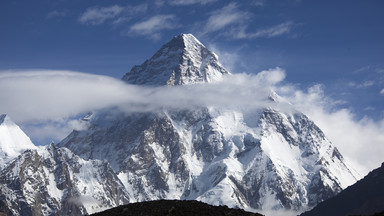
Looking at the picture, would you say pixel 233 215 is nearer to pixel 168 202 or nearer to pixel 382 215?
pixel 168 202

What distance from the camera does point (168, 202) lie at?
101 metres

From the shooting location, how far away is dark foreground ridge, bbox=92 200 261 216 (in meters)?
93.8

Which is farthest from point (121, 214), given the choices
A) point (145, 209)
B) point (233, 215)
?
point (233, 215)

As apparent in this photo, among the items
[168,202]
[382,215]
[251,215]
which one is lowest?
[382,215]

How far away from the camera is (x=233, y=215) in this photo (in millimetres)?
94125

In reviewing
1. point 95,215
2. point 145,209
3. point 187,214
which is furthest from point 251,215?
point 95,215

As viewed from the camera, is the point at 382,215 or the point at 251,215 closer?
the point at 382,215

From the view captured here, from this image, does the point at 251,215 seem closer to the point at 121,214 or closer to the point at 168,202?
the point at 168,202

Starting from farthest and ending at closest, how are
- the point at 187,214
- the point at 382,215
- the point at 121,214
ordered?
the point at 121,214 → the point at 187,214 → the point at 382,215

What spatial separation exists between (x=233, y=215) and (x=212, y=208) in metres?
4.94

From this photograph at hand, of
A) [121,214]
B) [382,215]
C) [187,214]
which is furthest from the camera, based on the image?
[121,214]

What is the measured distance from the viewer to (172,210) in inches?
3716

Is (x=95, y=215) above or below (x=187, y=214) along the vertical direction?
above

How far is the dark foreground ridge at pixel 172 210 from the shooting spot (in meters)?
93.8
